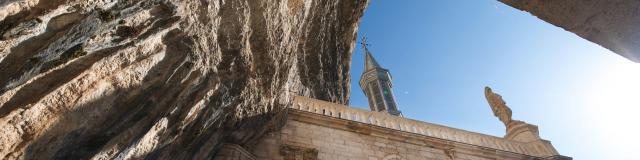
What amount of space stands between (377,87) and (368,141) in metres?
25.0

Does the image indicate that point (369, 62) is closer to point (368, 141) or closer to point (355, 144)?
point (368, 141)

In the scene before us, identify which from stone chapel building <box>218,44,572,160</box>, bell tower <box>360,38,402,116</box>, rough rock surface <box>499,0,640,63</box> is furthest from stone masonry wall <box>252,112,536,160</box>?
bell tower <box>360,38,402,116</box>

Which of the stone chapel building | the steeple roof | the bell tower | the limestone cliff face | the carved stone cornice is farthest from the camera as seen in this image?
the steeple roof

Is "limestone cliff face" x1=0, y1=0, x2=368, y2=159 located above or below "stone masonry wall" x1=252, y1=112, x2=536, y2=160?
above

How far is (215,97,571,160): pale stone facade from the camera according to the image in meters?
8.22

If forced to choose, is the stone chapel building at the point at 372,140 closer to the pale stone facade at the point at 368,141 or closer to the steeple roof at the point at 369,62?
the pale stone facade at the point at 368,141

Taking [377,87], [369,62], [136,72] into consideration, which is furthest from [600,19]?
[369,62]

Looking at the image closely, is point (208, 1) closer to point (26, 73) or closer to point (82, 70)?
point (82, 70)

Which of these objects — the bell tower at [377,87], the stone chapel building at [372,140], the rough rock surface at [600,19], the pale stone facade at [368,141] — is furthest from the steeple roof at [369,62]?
the rough rock surface at [600,19]

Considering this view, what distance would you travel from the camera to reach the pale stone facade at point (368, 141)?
8219mm

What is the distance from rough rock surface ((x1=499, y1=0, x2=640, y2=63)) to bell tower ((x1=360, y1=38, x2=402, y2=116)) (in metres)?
27.1

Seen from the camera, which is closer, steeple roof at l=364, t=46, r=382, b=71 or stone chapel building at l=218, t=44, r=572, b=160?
stone chapel building at l=218, t=44, r=572, b=160

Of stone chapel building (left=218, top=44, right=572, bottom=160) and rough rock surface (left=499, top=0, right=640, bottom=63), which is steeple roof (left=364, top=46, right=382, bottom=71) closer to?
stone chapel building (left=218, top=44, right=572, bottom=160)

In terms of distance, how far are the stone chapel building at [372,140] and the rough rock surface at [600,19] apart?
5.81m
